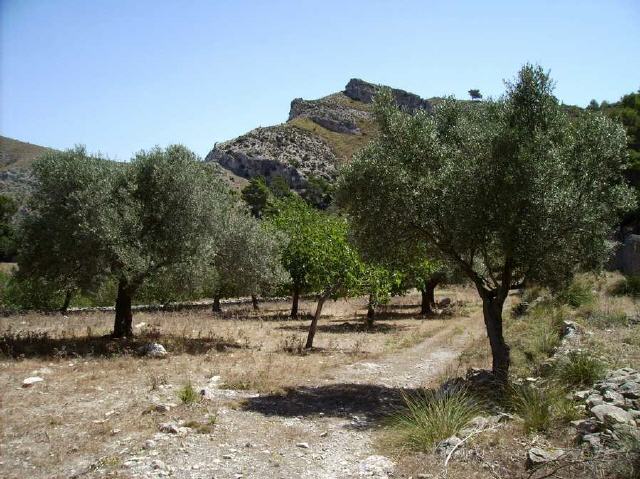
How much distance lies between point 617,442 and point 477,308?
3312 cm

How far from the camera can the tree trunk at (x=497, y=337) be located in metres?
13.4

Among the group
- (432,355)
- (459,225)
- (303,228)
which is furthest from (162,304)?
(459,225)

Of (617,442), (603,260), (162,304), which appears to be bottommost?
(162,304)

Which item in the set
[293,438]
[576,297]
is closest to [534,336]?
[576,297]

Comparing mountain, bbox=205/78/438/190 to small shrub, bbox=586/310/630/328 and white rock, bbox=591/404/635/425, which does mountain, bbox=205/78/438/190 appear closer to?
small shrub, bbox=586/310/630/328

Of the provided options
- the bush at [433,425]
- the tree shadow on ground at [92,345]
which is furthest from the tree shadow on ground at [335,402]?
the tree shadow on ground at [92,345]

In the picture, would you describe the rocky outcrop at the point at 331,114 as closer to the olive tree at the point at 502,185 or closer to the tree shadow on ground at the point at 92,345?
the tree shadow on ground at the point at 92,345

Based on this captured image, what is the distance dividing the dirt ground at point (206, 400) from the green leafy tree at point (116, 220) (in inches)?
117

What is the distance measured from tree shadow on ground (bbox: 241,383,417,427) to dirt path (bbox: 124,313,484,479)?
0.08 feet

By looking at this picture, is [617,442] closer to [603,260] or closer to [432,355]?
[603,260]

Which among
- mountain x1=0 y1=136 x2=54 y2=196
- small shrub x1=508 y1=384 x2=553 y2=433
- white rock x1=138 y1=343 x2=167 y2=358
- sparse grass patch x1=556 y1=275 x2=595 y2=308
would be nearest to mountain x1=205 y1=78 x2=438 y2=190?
mountain x1=0 y1=136 x2=54 y2=196

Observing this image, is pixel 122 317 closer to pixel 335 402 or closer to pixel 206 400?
pixel 206 400

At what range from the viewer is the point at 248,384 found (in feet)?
47.6

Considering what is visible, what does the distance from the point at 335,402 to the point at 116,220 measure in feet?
35.6
